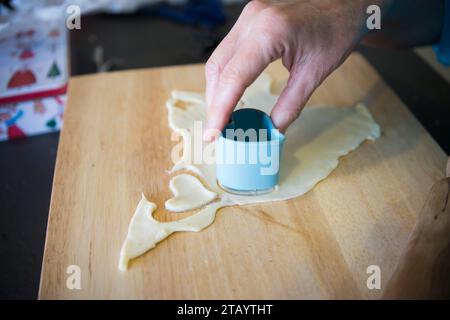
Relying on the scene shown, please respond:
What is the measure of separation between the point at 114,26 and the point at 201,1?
31 cm

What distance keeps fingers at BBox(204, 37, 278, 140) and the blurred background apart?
1.27 ft

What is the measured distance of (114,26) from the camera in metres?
1.55

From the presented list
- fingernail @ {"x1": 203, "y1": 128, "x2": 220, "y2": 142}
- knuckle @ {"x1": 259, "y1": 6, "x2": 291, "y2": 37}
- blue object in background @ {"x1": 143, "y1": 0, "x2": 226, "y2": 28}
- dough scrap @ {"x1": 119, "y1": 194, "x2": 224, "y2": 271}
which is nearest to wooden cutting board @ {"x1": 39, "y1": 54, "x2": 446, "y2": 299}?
dough scrap @ {"x1": 119, "y1": 194, "x2": 224, "y2": 271}

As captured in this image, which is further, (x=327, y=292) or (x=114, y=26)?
(x=114, y=26)

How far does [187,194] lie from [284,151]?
0.21 m

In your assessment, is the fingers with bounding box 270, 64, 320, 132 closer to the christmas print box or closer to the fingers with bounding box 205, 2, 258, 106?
the fingers with bounding box 205, 2, 258, 106

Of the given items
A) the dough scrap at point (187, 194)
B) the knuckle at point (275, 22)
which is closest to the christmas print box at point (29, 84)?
the dough scrap at point (187, 194)

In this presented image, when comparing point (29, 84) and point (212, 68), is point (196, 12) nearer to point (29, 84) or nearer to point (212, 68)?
point (29, 84)

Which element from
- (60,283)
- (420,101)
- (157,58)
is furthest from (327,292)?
(157,58)

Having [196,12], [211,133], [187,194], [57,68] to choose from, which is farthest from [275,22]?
[196,12]

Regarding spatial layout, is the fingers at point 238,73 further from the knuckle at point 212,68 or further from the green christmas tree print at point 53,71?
the green christmas tree print at point 53,71

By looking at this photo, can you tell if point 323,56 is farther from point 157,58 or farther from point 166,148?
point 157,58

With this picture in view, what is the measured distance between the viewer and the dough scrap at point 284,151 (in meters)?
0.68
